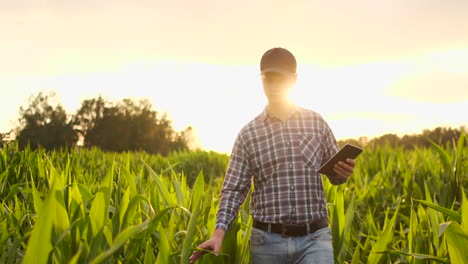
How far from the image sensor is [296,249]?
8.14ft

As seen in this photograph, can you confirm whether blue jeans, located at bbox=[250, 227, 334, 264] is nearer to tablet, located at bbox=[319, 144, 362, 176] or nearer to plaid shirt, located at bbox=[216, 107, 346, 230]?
plaid shirt, located at bbox=[216, 107, 346, 230]

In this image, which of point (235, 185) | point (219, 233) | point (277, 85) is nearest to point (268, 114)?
point (277, 85)

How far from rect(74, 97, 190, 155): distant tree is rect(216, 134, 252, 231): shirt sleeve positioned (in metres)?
47.4

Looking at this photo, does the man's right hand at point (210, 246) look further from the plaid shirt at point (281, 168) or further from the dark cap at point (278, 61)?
the dark cap at point (278, 61)

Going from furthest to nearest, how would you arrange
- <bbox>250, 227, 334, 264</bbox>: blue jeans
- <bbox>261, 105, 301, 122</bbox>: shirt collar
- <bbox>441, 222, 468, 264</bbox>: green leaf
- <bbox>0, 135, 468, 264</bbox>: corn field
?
<bbox>261, 105, 301, 122</bbox>: shirt collar, <bbox>250, 227, 334, 264</bbox>: blue jeans, <bbox>441, 222, 468, 264</bbox>: green leaf, <bbox>0, 135, 468, 264</bbox>: corn field

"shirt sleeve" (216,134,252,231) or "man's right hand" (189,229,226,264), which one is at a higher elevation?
"shirt sleeve" (216,134,252,231)

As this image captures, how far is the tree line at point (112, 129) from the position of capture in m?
51.0

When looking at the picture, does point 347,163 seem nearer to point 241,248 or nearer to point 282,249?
point 282,249

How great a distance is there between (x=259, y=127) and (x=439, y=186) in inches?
115

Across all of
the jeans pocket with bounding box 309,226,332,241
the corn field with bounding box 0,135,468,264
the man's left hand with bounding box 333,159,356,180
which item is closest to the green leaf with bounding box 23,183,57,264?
the corn field with bounding box 0,135,468,264

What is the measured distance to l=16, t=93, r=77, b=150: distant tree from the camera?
164 feet

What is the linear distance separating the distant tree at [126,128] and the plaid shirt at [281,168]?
47.4 meters

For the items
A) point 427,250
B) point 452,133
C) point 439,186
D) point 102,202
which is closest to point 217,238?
point 102,202

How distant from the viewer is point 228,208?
2529mm
